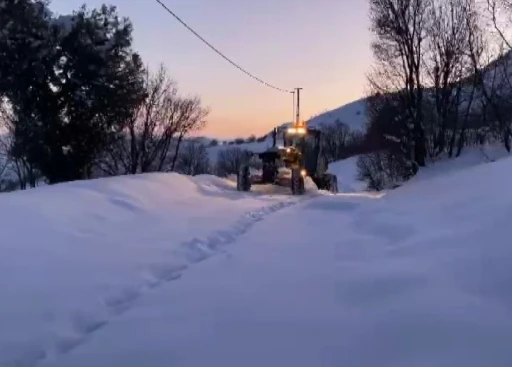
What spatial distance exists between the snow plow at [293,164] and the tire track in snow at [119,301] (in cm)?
962

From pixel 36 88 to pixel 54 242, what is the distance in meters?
19.3

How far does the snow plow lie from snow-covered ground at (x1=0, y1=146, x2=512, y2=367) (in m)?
9.21

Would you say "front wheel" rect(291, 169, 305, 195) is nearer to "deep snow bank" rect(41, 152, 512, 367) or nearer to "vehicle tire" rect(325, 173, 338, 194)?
"vehicle tire" rect(325, 173, 338, 194)

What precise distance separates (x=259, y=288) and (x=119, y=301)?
123cm

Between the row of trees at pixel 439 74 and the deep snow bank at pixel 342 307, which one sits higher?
the row of trees at pixel 439 74

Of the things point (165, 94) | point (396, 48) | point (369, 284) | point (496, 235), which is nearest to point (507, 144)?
point (396, 48)

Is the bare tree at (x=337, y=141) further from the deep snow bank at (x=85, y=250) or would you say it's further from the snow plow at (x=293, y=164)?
the deep snow bank at (x=85, y=250)

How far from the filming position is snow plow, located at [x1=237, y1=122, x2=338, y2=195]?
60.1 ft

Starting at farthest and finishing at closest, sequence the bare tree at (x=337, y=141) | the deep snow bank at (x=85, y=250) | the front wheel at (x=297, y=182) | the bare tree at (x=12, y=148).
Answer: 1. the bare tree at (x=337, y=141)
2. the bare tree at (x=12, y=148)
3. the front wheel at (x=297, y=182)
4. the deep snow bank at (x=85, y=250)

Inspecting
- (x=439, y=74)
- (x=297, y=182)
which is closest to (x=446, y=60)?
(x=439, y=74)

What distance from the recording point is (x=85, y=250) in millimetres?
6523

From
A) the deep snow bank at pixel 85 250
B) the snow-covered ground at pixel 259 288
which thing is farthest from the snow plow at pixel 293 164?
the snow-covered ground at pixel 259 288

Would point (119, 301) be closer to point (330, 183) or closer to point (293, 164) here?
point (293, 164)

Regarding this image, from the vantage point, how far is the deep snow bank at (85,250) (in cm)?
424
